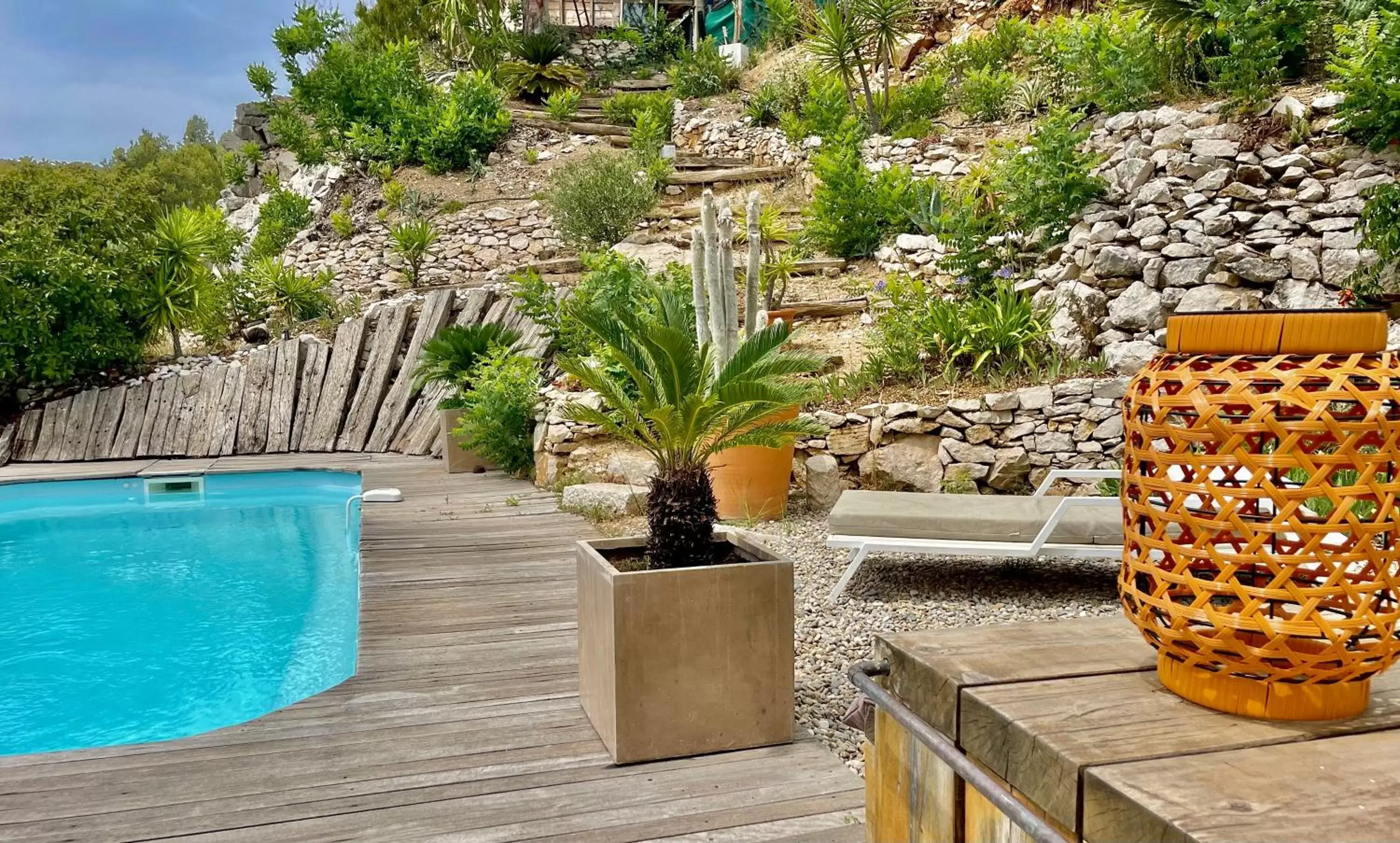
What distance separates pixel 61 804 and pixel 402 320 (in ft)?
24.5

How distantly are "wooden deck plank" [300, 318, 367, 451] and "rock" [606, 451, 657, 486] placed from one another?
182 inches

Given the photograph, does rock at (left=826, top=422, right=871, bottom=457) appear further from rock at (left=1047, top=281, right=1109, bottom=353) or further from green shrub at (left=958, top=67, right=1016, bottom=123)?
green shrub at (left=958, top=67, right=1016, bottom=123)

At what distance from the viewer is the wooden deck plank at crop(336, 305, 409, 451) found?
920 cm

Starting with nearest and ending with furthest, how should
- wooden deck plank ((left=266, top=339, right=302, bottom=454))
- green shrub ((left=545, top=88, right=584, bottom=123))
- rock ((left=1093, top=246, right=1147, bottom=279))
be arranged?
rock ((left=1093, top=246, right=1147, bottom=279)) < wooden deck plank ((left=266, top=339, right=302, bottom=454)) < green shrub ((left=545, top=88, right=584, bottom=123))

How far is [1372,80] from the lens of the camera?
5.12 metres

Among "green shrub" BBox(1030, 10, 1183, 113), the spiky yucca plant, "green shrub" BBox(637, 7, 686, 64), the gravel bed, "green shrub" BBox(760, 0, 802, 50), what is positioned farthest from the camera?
"green shrub" BBox(637, 7, 686, 64)

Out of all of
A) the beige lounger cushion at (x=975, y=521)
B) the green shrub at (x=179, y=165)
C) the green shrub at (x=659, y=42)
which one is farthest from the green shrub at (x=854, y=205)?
the green shrub at (x=179, y=165)

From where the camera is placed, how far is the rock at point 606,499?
216 inches

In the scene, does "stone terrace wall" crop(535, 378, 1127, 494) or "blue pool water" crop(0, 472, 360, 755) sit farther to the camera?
"stone terrace wall" crop(535, 378, 1127, 494)

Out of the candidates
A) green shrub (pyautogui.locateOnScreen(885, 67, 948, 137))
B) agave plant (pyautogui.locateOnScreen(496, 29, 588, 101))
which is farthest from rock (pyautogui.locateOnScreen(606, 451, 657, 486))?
agave plant (pyautogui.locateOnScreen(496, 29, 588, 101))

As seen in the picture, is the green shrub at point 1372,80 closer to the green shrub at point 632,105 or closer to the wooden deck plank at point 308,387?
the wooden deck plank at point 308,387

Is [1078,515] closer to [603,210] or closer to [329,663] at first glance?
[329,663]

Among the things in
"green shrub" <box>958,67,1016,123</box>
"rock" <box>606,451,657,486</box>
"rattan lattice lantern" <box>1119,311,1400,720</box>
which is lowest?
"rock" <box>606,451,657,486</box>

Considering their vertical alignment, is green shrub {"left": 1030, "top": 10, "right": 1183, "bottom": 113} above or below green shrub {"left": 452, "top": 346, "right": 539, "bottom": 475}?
above
